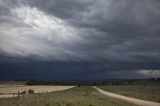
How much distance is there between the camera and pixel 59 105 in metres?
43.2

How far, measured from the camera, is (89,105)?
4422 cm

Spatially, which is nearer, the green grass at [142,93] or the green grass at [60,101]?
the green grass at [60,101]

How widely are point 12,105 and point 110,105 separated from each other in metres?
13.9

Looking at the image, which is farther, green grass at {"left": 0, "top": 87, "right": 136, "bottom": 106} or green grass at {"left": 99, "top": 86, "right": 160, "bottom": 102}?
green grass at {"left": 99, "top": 86, "right": 160, "bottom": 102}

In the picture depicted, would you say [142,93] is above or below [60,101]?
above

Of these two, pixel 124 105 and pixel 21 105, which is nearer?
pixel 21 105

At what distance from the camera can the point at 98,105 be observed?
45094 mm

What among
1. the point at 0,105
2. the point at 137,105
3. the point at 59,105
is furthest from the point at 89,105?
the point at 0,105

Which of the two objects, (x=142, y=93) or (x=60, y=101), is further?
(x=142, y=93)

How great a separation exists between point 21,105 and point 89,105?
9.22 meters

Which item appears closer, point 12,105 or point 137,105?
point 12,105

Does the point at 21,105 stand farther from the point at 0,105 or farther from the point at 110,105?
the point at 110,105

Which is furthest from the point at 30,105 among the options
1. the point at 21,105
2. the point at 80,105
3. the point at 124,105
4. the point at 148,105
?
the point at 148,105

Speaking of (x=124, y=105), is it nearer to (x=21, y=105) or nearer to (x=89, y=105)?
(x=89, y=105)
